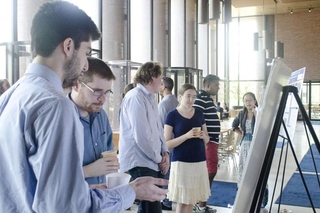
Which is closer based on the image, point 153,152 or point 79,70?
point 79,70

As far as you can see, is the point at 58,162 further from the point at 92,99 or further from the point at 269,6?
the point at 269,6

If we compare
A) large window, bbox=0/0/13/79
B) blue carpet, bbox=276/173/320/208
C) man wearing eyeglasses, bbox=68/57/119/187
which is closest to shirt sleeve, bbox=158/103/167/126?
blue carpet, bbox=276/173/320/208

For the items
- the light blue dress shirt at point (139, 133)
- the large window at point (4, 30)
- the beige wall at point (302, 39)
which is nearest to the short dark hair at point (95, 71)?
the light blue dress shirt at point (139, 133)

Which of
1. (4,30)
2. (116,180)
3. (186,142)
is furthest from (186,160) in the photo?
(4,30)

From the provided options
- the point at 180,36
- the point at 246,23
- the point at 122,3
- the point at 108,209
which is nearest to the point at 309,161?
the point at 122,3

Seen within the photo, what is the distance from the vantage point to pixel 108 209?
1054 millimetres

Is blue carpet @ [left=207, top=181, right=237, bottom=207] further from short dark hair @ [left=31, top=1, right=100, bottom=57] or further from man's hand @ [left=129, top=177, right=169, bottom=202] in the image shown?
short dark hair @ [left=31, top=1, right=100, bottom=57]

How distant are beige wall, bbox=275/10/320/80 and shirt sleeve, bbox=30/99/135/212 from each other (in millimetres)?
19370

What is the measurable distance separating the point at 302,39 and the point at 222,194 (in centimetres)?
1612

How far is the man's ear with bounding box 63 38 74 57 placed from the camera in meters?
1.09

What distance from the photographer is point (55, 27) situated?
109 cm

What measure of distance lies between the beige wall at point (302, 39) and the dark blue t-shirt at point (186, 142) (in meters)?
17.0

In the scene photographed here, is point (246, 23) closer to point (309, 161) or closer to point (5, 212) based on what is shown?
point (309, 161)

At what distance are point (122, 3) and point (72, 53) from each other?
7.97 metres
